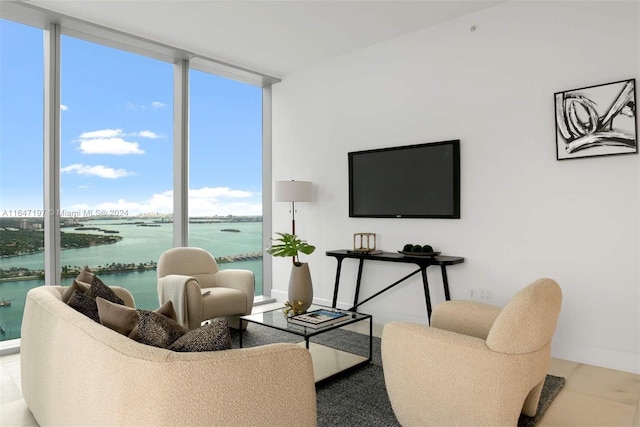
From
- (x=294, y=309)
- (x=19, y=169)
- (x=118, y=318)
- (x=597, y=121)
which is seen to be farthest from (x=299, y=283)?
(x=19, y=169)

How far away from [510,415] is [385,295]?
262cm

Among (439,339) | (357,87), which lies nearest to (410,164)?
(357,87)

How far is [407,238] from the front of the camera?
4.32m

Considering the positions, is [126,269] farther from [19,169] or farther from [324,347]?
[324,347]

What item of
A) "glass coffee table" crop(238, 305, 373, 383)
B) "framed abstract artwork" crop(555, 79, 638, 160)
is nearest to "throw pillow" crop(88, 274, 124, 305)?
"glass coffee table" crop(238, 305, 373, 383)

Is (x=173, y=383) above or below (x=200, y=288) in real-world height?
above

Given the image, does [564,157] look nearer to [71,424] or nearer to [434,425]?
[434,425]

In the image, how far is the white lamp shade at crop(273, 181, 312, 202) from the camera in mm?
4824

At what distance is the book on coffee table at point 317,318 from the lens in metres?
2.98

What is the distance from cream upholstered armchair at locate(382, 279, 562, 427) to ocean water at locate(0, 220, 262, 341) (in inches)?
132

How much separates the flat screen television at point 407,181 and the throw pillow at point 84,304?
3.01 metres

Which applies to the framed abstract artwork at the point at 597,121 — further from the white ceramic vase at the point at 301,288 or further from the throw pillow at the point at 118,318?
the throw pillow at the point at 118,318

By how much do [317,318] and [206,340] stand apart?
1781 mm

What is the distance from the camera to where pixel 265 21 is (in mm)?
3986
